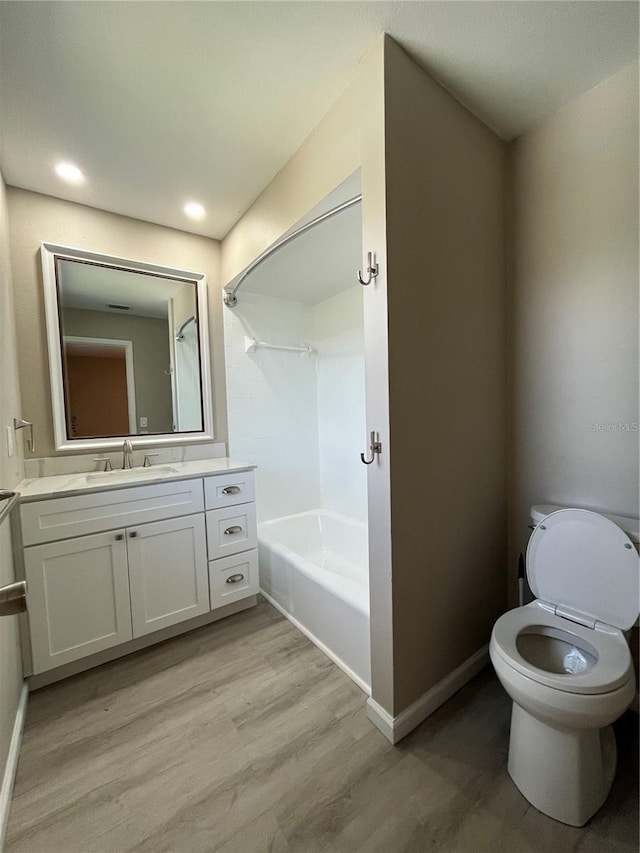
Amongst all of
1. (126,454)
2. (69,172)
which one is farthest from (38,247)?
(126,454)

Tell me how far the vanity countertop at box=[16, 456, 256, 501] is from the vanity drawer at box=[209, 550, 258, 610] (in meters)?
0.54

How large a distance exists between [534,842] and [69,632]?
1.89 meters

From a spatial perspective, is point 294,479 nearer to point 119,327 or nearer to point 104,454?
point 104,454

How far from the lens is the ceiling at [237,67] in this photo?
42.1 inches

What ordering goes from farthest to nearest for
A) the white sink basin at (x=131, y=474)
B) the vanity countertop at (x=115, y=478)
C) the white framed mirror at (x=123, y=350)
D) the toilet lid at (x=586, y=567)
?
the white framed mirror at (x=123, y=350) → the white sink basin at (x=131, y=474) → the vanity countertop at (x=115, y=478) → the toilet lid at (x=586, y=567)

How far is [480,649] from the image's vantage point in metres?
1.61

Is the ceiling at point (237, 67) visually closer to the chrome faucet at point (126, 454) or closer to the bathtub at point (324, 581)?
the chrome faucet at point (126, 454)

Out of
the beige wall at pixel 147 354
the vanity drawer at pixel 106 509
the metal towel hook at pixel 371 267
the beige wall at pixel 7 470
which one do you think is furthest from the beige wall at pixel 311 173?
the vanity drawer at pixel 106 509

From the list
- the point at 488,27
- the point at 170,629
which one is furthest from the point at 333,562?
the point at 488,27

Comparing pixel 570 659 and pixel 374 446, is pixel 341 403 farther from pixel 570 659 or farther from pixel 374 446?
pixel 570 659

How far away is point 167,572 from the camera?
184 centimetres

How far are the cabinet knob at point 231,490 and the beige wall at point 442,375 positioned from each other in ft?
3.77

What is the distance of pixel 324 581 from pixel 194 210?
2.30 meters

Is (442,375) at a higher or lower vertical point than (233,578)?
higher
